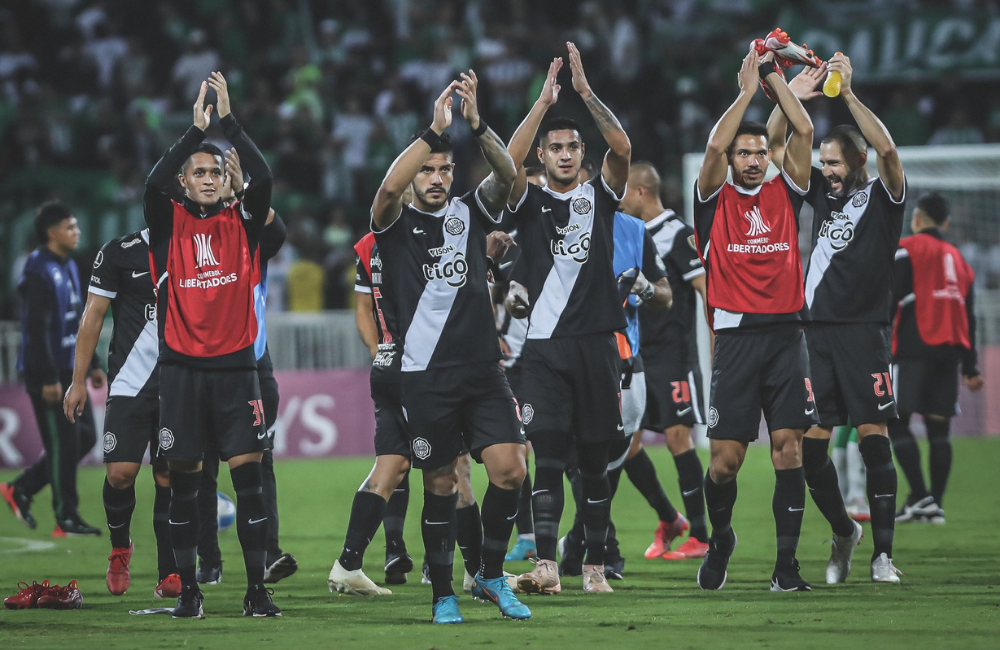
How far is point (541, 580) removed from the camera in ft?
23.1

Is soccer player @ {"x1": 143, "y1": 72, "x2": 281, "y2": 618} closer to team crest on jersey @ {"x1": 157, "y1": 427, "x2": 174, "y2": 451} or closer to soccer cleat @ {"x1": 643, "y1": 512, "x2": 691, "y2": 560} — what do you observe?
team crest on jersey @ {"x1": 157, "y1": 427, "x2": 174, "y2": 451}

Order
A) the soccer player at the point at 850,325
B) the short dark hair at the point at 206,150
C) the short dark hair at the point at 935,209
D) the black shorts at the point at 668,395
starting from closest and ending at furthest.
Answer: the short dark hair at the point at 206,150 < the soccer player at the point at 850,325 < the black shorts at the point at 668,395 < the short dark hair at the point at 935,209

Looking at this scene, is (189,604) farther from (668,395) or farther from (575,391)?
(668,395)

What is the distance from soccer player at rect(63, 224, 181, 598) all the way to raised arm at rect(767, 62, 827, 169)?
11.5ft

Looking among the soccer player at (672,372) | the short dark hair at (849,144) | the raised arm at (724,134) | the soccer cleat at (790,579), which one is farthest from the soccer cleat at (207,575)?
the short dark hair at (849,144)

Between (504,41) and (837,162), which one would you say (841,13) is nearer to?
(504,41)

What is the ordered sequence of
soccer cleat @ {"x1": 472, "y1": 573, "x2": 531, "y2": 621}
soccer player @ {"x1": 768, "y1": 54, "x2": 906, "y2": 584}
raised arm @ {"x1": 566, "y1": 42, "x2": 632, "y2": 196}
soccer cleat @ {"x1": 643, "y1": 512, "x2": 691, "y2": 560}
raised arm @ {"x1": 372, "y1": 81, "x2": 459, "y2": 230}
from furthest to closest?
soccer cleat @ {"x1": 643, "y1": 512, "x2": 691, "y2": 560}
soccer player @ {"x1": 768, "y1": 54, "x2": 906, "y2": 584}
raised arm @ {"x1": 566, "y1": 42, "x2": 632, "y2": 196}
soccer cleat @ {"x1": 472, "y1": 573, "x2": 531, "y2": 621}
raised arm @ {"x1": 372, "y1": 81, "x2": 459, "y2": 230}

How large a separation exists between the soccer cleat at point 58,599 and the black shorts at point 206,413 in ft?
3.76

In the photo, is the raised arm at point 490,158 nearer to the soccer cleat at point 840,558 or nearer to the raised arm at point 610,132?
the raised arm at point 610,132

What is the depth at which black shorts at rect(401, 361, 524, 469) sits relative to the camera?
20.9 feet

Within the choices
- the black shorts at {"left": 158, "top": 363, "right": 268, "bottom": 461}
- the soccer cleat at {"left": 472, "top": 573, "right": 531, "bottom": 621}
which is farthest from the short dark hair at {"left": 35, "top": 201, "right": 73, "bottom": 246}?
the soccer cleat at {"left": 472, "top": 573, "right": 531, "bottom": 621}

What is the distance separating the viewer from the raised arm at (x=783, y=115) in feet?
24.6

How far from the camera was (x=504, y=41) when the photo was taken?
74.1ft

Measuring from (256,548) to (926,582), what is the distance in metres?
3.63
